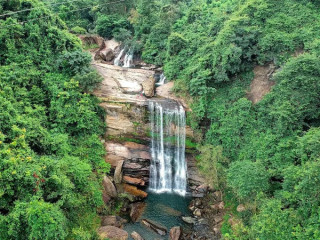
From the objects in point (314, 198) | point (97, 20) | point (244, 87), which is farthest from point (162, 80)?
point (314, 198)

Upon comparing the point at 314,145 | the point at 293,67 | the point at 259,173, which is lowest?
the point at 259,173

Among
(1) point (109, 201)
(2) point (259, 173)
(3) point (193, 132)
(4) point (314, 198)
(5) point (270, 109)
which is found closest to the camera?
(4) point (314, 198)

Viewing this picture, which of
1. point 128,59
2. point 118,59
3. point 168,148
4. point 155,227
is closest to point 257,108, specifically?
point 168,148

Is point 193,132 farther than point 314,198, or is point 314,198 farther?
point 193,132

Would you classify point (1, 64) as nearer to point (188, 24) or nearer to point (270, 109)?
point (188, 24)

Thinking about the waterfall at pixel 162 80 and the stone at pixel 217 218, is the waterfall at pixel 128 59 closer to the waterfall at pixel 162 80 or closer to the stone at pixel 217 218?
the waterfall at pixel 162 80

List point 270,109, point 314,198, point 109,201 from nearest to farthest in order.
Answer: point 314,198 < point 270,109 < point 109,201

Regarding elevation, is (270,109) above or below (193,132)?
above
